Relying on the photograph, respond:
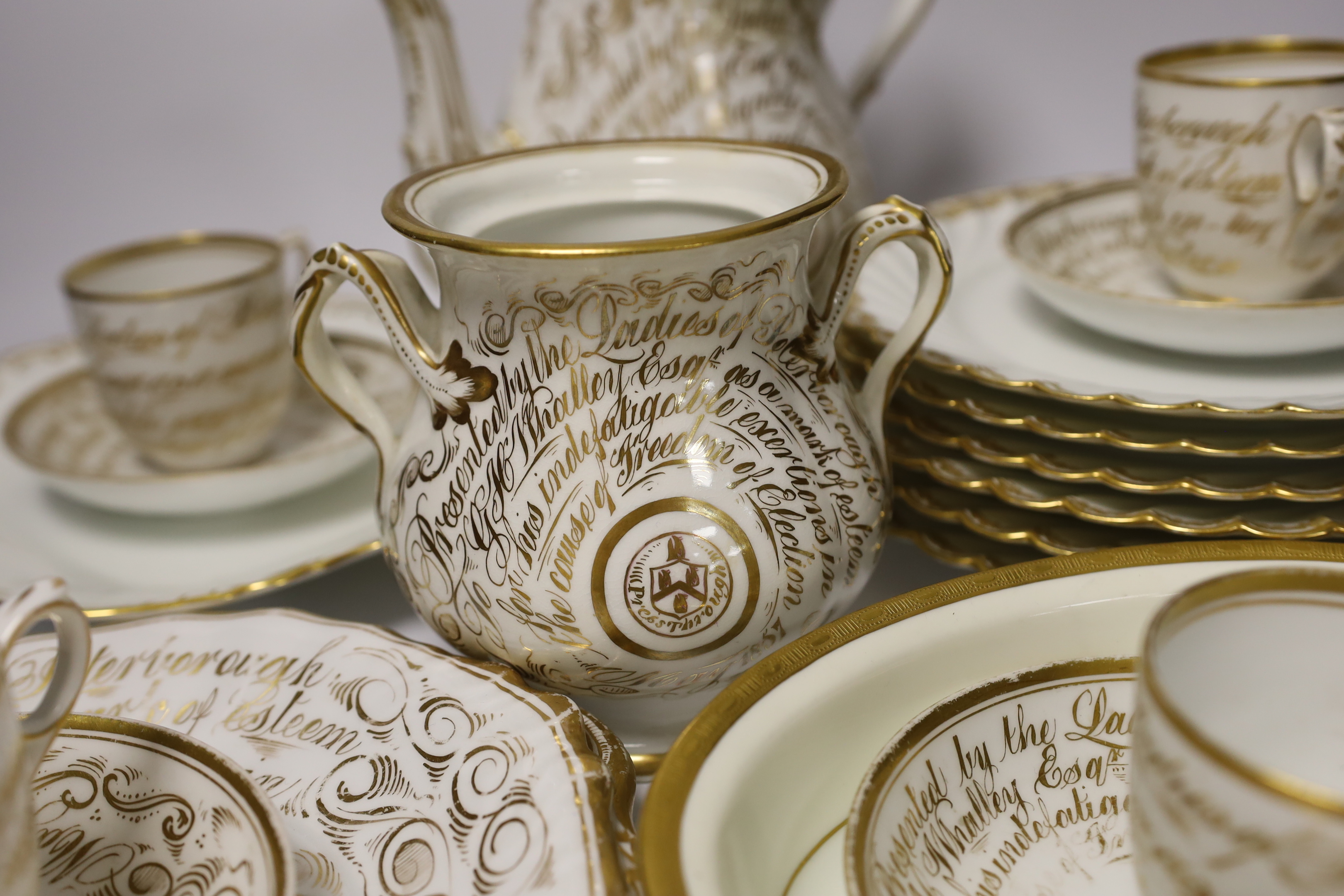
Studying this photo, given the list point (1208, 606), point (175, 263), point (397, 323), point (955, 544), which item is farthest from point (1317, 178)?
point (175, 263)

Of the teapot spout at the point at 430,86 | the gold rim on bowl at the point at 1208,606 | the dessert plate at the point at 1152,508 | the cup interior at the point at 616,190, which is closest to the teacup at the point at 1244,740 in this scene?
the gold rim on bowl at the point at 1208,606

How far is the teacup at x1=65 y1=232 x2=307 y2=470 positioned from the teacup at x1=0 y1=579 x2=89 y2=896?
484 millimetres

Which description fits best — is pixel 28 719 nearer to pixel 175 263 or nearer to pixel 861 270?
pixel 861 270

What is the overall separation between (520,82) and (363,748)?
0.53m

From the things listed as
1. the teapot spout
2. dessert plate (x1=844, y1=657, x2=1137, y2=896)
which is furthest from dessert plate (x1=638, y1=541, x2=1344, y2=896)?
the teapot spout

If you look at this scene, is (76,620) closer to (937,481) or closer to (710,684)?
(710,684)

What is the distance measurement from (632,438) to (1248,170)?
43 centimetres

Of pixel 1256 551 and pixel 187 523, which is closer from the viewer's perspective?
pixel 1256 551

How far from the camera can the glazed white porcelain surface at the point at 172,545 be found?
724 millimetres

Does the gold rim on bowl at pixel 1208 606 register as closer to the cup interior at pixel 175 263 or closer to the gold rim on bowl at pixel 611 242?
the gold rim on bowl at pixel 611 242

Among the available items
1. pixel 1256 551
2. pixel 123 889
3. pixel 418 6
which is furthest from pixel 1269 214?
pixel 123 889

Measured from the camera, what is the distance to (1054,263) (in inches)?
33.1

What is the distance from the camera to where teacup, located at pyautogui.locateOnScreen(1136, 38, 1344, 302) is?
0.65m

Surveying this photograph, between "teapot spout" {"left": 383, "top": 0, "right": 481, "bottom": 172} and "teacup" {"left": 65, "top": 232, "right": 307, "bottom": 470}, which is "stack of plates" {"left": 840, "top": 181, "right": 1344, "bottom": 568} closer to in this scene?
"teapot spout" {"left": 383, "top": 0, "right": 481, "bottom": 172}
